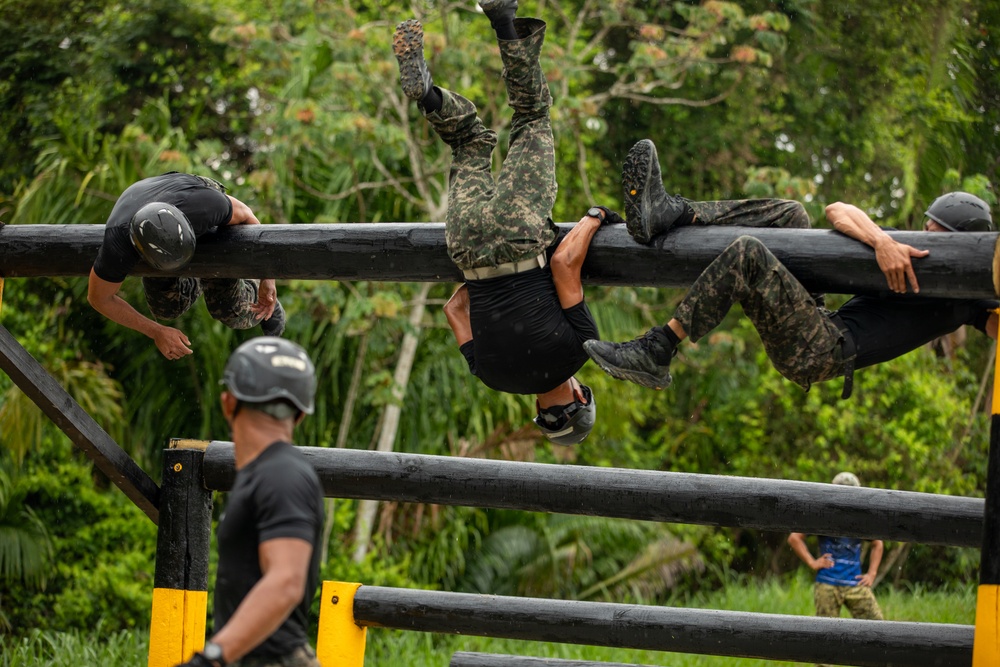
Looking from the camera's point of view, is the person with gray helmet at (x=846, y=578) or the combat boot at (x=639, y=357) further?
the person with gray helmet at (x=846, y=578)

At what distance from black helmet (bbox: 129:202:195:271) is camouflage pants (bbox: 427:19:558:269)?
1.06 meters

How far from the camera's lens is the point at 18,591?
355 inches

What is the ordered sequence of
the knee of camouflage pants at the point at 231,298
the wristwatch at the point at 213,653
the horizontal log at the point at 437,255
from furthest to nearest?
1. the knee of camouflage pants at the point at 231,298
2. the horizontal log at the point at 437,255
3. the wristwatch at the point at 213,653

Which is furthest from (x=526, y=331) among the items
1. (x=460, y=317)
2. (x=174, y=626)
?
(x=174, y=626)

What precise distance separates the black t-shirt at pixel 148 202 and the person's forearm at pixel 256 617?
2.28m

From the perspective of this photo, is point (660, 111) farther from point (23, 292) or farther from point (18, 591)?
point (18, 591)

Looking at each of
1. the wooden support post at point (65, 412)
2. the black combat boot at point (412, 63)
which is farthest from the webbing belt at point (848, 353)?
the wooden support post at point (65, 412)

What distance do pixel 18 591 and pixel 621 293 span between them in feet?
18.2

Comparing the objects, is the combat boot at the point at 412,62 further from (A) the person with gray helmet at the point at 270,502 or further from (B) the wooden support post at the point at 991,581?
(B) the wooden support post at the point at 991,581

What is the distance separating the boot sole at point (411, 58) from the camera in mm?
4441

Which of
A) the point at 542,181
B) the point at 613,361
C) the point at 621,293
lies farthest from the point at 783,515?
the point at 621,293

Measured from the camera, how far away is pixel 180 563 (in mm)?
5137

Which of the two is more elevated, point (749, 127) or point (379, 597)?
point (379, 597)

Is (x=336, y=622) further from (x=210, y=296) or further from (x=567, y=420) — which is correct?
(x=210, y=296)
